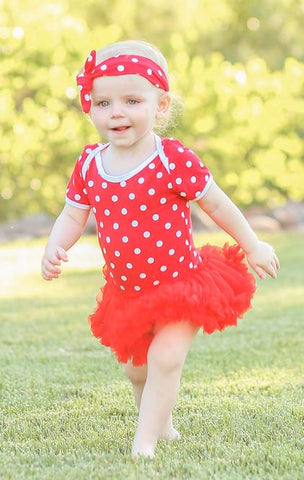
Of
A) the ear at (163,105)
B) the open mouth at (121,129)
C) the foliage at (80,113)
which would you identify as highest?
the foliage at (80,113)

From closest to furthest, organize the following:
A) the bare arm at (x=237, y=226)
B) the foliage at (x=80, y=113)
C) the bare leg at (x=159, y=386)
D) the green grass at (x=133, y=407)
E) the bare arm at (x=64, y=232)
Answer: the green grass at (x=133, y=407)
the bare leg at (x=159, y=386)
the bare arm at (x=237, y=226)
the bare arm at (x=64, y=232)
the foliage at (x=80, y=113)

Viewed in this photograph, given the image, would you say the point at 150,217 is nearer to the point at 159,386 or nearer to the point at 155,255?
the point at 155,255

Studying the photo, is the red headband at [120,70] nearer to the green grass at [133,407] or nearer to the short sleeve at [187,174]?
the short sleeve at [187,174]

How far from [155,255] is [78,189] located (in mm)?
331

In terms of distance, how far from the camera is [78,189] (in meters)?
2.65

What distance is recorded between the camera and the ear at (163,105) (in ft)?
8.42

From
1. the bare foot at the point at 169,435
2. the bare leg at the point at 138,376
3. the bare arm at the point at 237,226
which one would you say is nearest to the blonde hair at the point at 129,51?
the bare arm at the point at 237,226

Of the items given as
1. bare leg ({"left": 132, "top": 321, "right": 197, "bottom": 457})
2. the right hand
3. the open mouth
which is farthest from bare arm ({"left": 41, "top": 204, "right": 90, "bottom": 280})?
bare leg ({"left": 132, "top": 321, "right": 197, "bottom": 457})

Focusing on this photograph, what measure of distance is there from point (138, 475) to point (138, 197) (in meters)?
0.75

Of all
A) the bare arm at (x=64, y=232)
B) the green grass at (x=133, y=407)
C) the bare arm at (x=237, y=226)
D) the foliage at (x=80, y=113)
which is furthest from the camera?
the foliage at (x=80, y=113)

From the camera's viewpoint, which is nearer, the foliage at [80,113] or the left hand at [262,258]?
the left hand at [262,258]

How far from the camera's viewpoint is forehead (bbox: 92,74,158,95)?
8.06 feet

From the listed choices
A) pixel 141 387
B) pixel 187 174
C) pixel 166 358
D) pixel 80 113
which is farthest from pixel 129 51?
pixel 80 113

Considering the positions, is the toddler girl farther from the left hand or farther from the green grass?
the green grass
